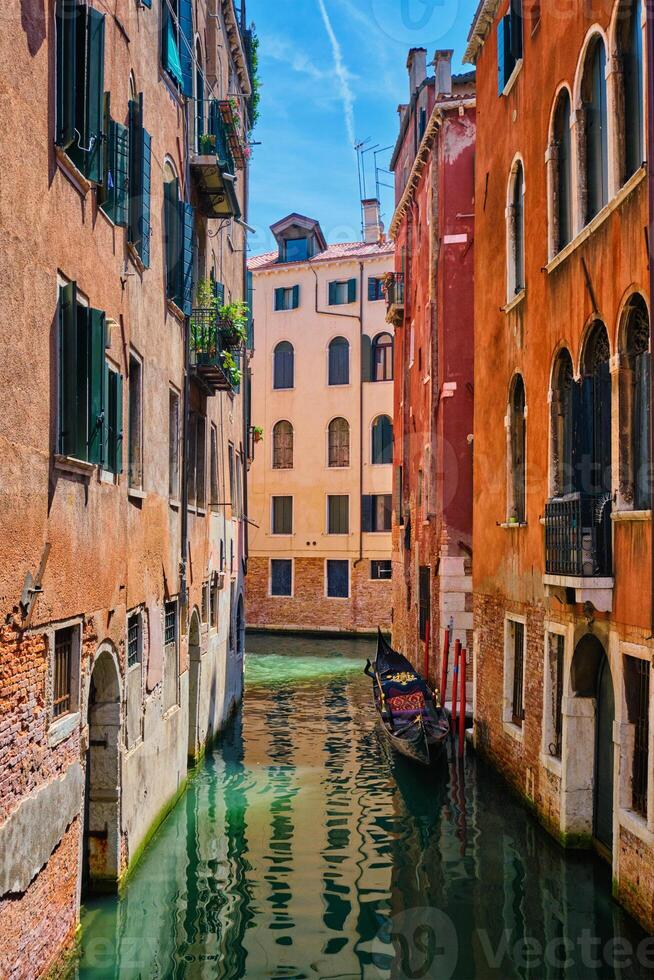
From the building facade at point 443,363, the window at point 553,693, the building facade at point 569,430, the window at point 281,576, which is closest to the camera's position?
the building facade at point 569,430

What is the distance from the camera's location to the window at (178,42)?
10.8 meters

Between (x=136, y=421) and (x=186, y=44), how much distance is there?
5.60 m

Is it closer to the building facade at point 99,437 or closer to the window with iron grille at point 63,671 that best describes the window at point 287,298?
the building facade at point 99,437

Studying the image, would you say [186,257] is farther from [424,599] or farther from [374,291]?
[374,291]

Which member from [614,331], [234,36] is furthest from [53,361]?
[234,36]

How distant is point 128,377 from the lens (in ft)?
30.0

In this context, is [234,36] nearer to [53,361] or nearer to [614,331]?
[614,331]

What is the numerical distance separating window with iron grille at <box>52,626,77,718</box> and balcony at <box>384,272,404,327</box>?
713 inches

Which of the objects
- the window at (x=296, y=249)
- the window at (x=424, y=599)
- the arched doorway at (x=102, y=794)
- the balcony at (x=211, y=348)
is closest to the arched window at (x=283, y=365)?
the window at (x=296, y=249)

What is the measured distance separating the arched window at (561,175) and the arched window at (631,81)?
1736 mm

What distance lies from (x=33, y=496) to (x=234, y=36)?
44.8ft

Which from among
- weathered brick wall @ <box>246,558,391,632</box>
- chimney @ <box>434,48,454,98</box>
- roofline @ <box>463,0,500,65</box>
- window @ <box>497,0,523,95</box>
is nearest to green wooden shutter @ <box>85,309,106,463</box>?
window @ <box>497,0,523,95</box>

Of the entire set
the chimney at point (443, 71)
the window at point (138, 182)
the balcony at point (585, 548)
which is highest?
the chimney at point (443, 71)

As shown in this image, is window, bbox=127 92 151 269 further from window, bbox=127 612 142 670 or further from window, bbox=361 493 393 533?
window, bbox=361 493 393 533
